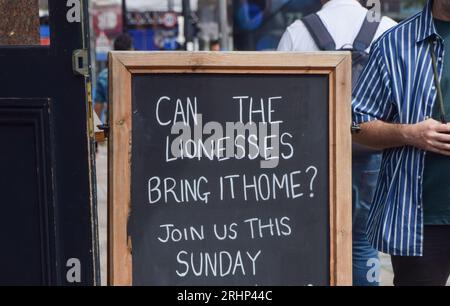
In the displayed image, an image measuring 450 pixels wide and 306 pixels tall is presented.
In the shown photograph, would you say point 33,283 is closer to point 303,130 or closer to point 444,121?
point 303,130

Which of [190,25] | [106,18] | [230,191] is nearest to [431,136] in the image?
[230,191]

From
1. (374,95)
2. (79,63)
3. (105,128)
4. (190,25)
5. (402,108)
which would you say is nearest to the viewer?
(79,63)

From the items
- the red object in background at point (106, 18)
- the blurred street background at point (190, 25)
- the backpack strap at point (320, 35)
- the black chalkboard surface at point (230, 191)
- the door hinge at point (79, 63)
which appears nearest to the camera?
the door hinge at point (79, 63)

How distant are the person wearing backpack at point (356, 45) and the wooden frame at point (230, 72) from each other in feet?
3.95

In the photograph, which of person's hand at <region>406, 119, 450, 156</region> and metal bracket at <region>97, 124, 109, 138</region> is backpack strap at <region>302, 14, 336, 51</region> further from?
metal bracket at <region>97, 124, 109, 138</region>

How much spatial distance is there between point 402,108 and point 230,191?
0.78 meters

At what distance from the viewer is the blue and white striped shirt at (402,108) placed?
3758mm

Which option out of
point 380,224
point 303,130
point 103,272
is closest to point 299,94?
point 303,130

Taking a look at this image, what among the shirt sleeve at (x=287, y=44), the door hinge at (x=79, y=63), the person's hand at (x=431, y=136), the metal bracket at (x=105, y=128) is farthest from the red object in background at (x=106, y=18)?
the person's hand at (x=431, y=136)

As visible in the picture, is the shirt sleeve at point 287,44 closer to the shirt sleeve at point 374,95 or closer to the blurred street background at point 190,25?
the blurred street background at point 190,25

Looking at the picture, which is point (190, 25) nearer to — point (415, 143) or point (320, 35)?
point (320, 35)

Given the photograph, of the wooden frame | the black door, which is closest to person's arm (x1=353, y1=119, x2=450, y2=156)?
the wooden frame

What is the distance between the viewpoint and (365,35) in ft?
16.3

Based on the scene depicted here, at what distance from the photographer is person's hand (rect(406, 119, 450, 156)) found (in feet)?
11.9
